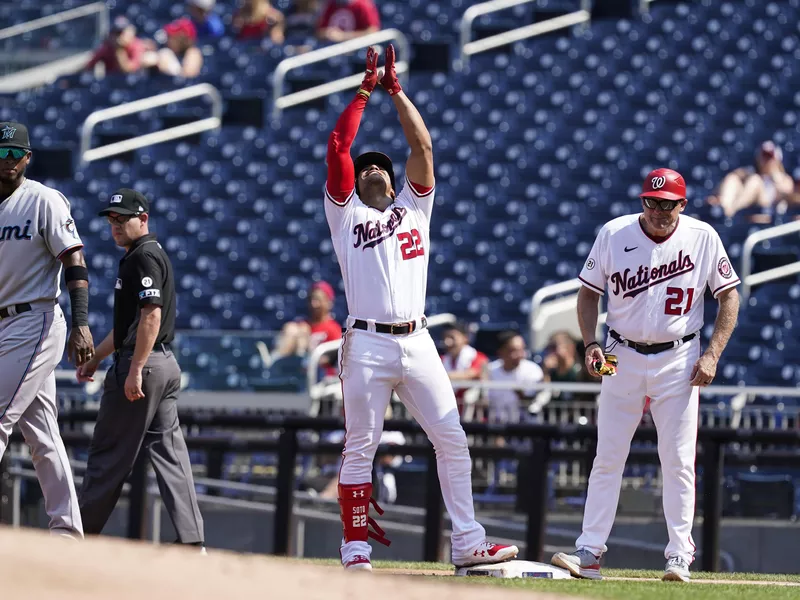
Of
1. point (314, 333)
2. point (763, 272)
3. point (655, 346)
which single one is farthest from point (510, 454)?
point (763, 272)

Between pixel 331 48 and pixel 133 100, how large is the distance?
2547 millimetres

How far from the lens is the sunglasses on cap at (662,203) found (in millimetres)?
7434

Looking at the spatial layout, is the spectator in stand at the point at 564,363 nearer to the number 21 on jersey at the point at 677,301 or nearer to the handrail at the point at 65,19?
the number 21 on jersey at the point at 677,301

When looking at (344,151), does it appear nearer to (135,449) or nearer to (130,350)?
(130,350)

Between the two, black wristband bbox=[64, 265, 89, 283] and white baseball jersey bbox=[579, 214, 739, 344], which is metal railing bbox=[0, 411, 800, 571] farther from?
black wristband bbox=[64, 265, 89, 283]

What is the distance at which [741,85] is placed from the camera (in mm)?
17312

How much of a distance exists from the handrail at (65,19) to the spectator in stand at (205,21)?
140cm

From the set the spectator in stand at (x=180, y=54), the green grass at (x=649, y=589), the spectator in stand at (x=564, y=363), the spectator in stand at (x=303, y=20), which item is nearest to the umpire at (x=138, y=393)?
the green grass at (x=649, y=589)

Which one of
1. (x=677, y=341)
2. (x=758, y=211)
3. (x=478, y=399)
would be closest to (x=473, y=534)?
(x=677, y=341)

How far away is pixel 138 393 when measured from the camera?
746cm

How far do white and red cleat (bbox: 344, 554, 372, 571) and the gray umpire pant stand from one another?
972mm

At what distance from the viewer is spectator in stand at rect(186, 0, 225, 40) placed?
20.3m

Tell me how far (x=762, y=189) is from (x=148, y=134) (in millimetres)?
7266

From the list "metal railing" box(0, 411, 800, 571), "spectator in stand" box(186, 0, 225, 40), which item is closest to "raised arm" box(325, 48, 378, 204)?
"metal railing" box(0, 411, 800, 571)
